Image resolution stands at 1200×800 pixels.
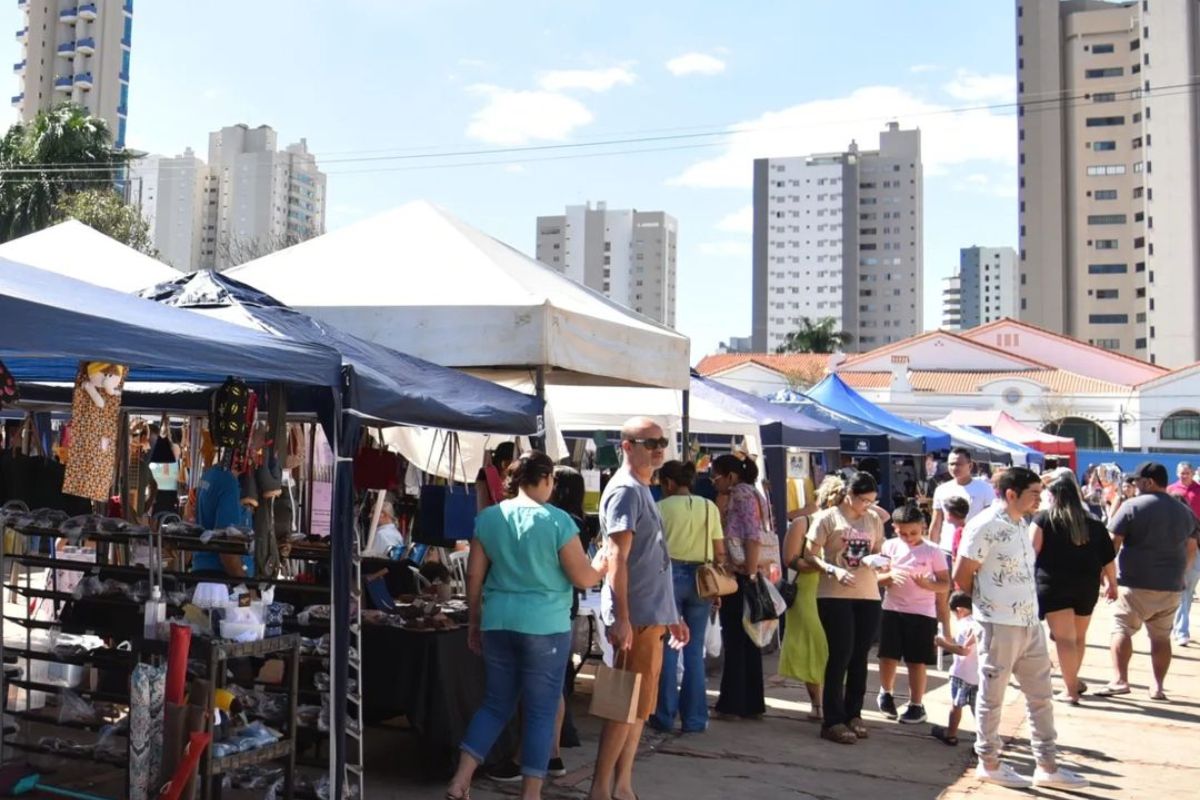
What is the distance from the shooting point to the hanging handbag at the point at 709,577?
23.1 ft

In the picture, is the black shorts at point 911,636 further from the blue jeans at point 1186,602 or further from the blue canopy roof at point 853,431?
the blue canopy roof at point 853,431

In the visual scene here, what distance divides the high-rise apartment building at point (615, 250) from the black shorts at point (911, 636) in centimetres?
14911

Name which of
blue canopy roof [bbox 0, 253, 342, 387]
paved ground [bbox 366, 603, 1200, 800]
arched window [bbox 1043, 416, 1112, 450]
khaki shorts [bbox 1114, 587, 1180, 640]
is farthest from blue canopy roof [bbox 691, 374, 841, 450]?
arched window [bbox 1043, 416, 1112, 450]

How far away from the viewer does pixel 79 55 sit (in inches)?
3273

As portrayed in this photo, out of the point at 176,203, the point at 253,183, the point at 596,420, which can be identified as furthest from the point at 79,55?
the point at 596,420

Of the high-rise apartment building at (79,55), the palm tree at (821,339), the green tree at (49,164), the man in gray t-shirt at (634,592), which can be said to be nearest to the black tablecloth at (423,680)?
the man in gray t-shirt at (634,592)

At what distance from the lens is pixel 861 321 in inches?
5728

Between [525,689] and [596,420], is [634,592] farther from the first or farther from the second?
[596,420]

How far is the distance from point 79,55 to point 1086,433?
239 ft

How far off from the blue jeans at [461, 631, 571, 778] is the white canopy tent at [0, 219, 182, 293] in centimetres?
451

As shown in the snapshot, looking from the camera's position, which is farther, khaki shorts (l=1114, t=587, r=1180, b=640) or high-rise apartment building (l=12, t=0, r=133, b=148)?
high-rise apartment building (l=12, t=0, r=133, b=148)

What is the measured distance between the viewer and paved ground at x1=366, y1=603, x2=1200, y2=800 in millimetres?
6250

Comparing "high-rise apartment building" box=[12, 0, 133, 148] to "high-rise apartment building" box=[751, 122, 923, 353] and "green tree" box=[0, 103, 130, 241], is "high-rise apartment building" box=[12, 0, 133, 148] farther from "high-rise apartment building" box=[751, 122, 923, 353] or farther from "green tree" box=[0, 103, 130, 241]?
"high-rise apartment building" box=[751, 122, 923, 353]

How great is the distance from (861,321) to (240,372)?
145562 mm
